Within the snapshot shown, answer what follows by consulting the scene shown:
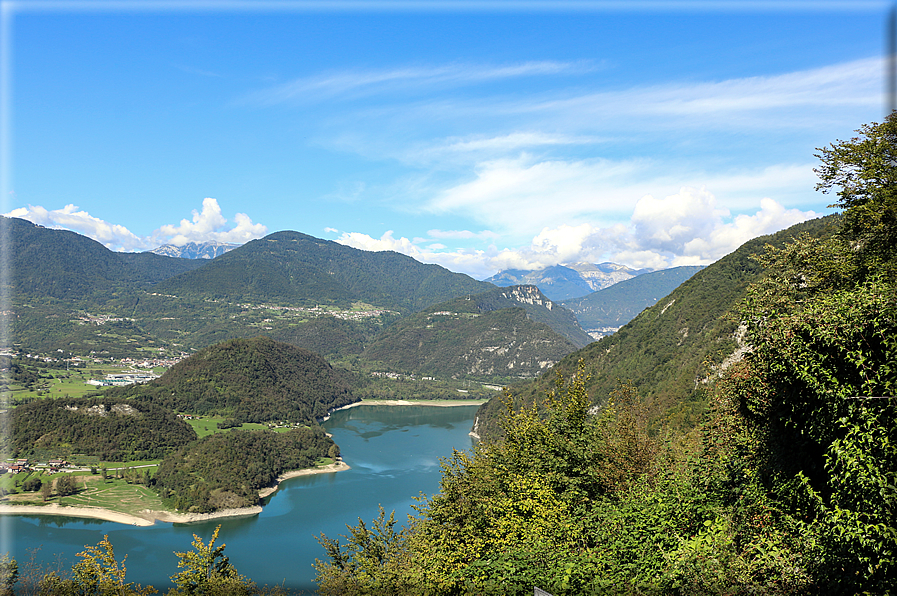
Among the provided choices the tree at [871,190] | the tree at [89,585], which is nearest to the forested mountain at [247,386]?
the tree at [89,585]

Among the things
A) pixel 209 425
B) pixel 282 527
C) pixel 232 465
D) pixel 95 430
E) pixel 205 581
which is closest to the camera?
pixel 205 581

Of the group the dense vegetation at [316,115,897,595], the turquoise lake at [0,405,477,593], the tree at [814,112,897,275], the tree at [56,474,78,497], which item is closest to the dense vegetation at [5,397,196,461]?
the tree at [56,474,78,497]

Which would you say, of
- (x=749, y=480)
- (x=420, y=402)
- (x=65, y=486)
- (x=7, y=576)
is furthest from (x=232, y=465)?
(x=420, y=402)

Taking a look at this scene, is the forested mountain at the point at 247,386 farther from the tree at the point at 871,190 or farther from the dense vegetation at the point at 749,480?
the tree at the point at 871,190

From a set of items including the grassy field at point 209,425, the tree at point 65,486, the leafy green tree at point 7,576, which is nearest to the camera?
the leafy green tree at point 7,576

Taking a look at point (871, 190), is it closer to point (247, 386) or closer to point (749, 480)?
point (749, 480)

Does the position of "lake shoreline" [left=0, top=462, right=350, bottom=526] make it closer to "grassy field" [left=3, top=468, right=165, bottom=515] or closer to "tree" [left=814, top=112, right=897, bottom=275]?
"grassy field" [left=3, top=468, right=165, bottom=515]

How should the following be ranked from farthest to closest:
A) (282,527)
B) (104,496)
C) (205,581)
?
(104,496), (282,527), (205,581)
